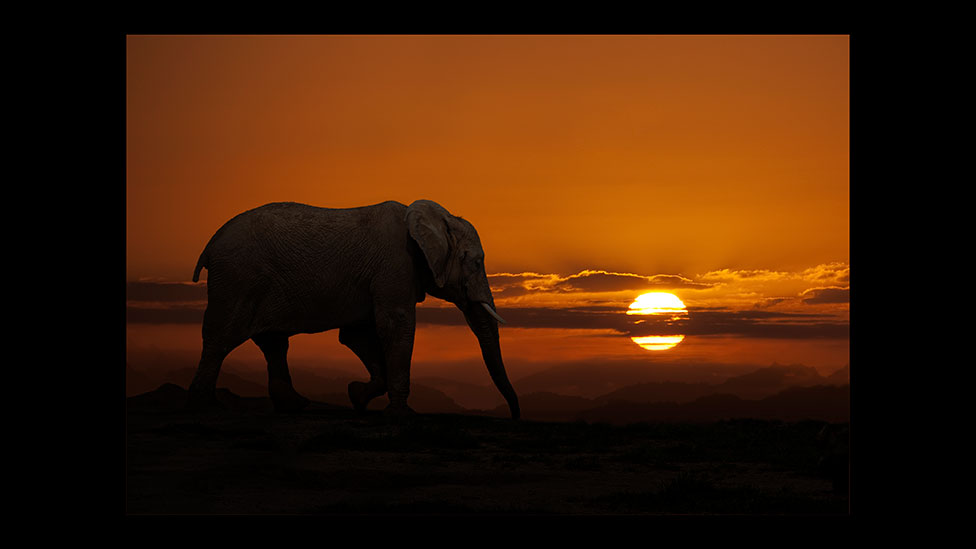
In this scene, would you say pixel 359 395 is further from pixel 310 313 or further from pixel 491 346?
pixel 491 346

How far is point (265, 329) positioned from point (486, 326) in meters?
3.88

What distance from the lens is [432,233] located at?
20.1m

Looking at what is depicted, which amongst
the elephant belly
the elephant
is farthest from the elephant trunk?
the elephant belly

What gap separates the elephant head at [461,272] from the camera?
20.1 metres

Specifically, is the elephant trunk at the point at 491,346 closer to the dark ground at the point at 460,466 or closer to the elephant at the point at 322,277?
the elephant at the point at 322,277

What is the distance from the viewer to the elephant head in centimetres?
2011

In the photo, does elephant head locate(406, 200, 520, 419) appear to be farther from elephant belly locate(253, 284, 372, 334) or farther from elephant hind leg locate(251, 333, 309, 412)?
elephant hind leg locate(251, 333, 309, 412)

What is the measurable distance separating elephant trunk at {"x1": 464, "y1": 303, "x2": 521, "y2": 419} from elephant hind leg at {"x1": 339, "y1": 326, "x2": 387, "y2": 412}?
1686mm

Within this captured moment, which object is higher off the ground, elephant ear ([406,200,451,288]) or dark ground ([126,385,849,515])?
elephant ear ([406,200,451,288])

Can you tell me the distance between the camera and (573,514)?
14031 mm

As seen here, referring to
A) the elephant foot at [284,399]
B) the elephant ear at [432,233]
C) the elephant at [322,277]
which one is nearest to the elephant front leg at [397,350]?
the elephant at [322,277]

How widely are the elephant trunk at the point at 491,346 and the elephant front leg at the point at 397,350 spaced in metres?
1.75

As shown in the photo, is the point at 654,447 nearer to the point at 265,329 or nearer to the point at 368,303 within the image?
the point at 368,303

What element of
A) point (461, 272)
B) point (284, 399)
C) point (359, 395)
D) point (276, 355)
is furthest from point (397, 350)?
point (276, 355)
